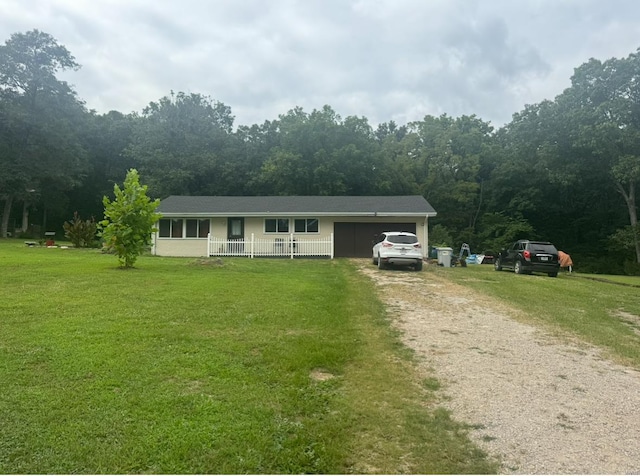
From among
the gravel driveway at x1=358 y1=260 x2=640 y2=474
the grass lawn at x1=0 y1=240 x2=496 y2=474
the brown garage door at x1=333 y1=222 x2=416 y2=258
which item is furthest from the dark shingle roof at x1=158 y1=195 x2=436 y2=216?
the grass lawn at x1=0 y1=240 x2=496 y2=474

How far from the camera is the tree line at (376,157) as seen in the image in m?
33.0

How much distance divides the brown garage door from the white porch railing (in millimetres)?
1126

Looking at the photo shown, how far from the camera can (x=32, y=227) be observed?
143 ft

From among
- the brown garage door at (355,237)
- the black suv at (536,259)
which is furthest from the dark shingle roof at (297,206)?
the black suv at (536,259)

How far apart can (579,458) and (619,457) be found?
0.31 metres

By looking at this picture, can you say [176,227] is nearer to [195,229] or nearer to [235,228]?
[195,229]

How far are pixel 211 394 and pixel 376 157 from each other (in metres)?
37.4

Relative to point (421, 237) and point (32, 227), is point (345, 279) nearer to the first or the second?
point (421, 237)

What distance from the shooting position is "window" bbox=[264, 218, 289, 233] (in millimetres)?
24609

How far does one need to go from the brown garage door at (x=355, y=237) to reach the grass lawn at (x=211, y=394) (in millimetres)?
16059

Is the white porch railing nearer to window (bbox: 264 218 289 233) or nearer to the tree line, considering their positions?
window (bbox: 264 218 289 233)

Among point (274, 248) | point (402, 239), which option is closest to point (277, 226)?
point (274, 248)

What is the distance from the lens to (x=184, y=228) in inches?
966

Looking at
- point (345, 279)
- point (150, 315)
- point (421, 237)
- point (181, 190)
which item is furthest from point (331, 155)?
point (150, 315)
